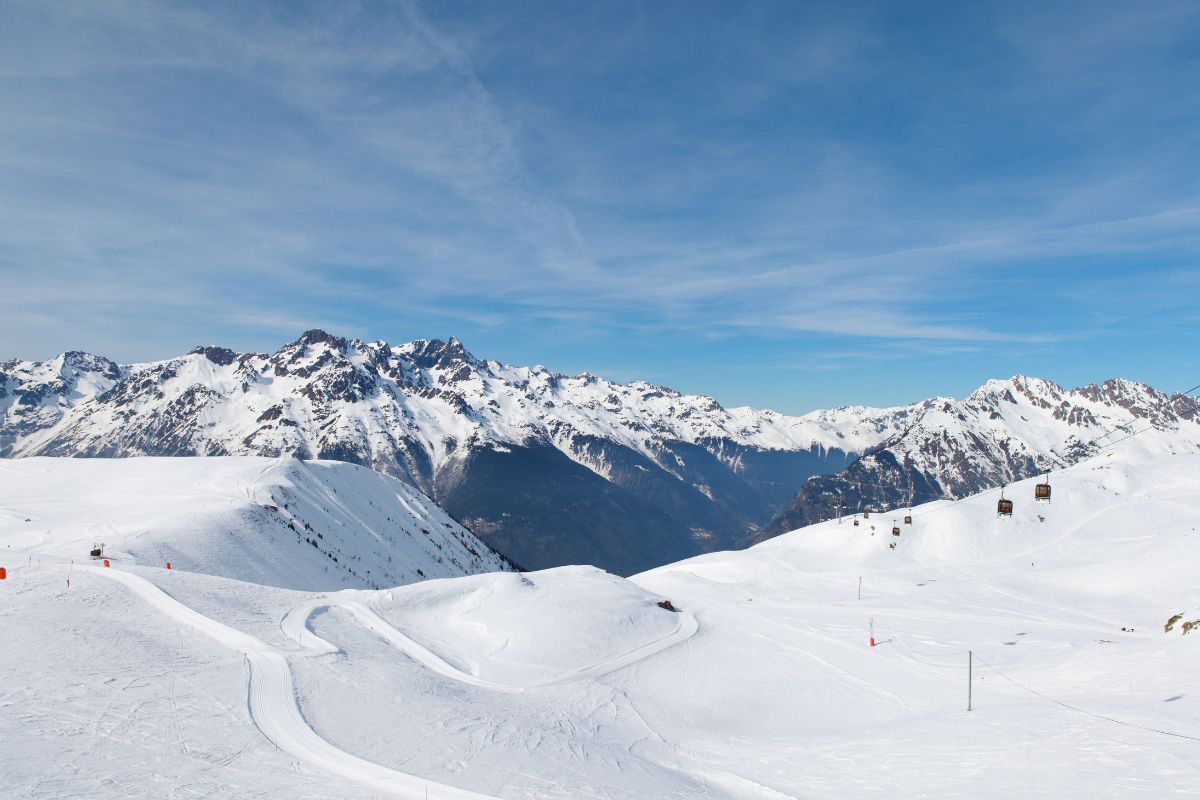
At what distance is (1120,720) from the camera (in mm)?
25266

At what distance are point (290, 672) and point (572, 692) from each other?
45.3ft

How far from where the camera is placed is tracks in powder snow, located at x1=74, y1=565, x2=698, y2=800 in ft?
62.4

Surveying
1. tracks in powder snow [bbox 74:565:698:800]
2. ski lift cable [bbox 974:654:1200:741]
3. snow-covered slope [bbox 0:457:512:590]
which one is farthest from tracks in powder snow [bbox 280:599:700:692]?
snow-covered slope [bbox 0:457:512:590]

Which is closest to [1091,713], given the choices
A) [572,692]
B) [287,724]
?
[572,692]

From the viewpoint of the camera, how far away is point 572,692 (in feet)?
112

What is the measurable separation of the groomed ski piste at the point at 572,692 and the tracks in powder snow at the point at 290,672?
148 millimetres

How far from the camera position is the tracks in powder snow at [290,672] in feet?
62.4

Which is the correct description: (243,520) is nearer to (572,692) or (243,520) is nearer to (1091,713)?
(572,692)

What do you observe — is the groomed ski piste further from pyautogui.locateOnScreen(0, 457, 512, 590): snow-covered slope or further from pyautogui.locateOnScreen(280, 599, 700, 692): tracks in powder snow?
pyautogui.locateOnScreen(0, 457, 512, 590): snow-covered slope

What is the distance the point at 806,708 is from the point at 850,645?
12.6 meters

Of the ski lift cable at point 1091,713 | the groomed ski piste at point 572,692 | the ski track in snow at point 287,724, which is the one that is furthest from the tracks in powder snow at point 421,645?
the ski lift cable at point 1091,713

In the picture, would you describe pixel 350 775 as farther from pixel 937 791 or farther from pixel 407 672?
pixel 937 791

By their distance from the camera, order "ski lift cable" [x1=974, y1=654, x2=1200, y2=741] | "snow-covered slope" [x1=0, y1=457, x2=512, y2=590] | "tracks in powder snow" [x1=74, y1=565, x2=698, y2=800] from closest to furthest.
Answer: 1. "tracks in powder snow" [x1=74, y1=565, x2=698, y2=800]
2. "ski lift cable" [x1=974, y1=654, x2=1200, y2=741]
3. "snow-covered slope" [x1=0, y1=457, x2=512, y2=590]

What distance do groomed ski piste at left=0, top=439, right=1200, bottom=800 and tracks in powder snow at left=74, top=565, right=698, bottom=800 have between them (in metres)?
0.15
